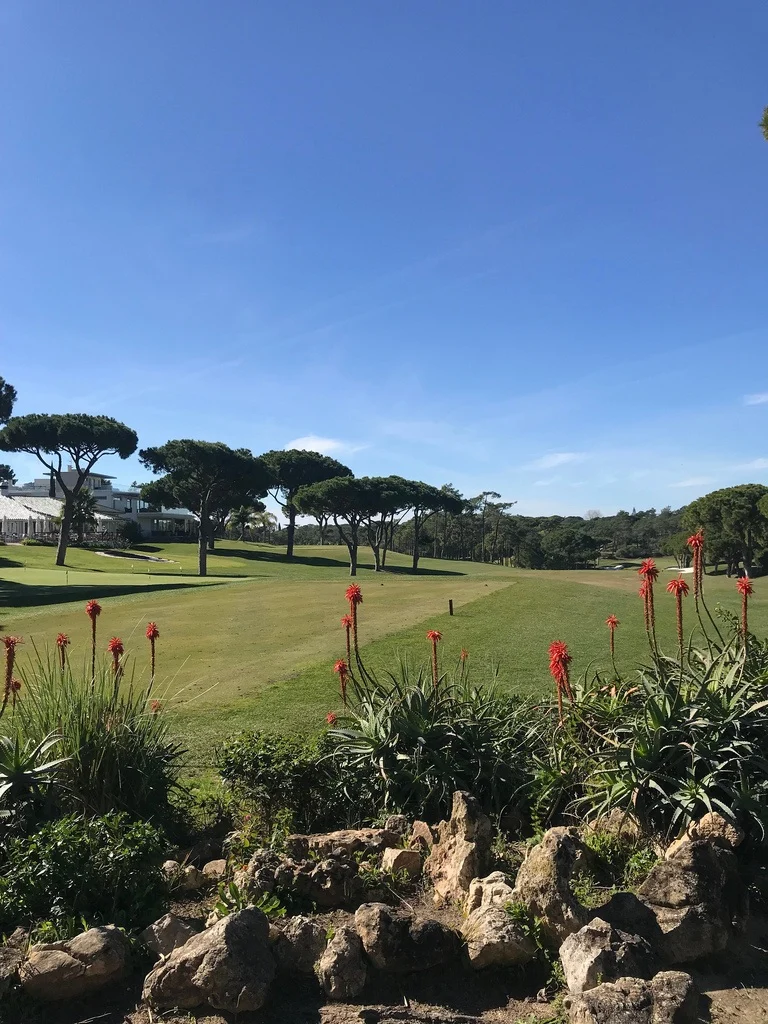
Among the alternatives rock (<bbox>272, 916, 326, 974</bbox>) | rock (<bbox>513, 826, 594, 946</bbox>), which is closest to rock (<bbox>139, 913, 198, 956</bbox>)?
rock (<bbox>272, 916, 326, 974</bbox>)

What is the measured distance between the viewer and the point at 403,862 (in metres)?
4.27

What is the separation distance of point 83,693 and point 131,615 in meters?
18.6

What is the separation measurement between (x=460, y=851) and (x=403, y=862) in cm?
38

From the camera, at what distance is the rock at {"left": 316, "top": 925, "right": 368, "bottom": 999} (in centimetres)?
333

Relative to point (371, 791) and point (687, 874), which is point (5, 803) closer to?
point (371, 791)

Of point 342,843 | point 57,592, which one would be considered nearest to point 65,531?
point 57,592

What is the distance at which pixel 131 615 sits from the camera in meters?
23.0

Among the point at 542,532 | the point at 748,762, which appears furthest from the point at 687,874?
the point at 542,532

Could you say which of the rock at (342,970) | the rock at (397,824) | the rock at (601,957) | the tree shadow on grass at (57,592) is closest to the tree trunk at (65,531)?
the tree shadow on grass at (57,592)

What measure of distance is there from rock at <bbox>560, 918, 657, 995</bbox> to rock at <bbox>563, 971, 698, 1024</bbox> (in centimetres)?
11

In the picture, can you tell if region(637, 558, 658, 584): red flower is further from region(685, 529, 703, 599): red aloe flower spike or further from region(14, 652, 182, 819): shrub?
region(14, 652, 182, 819): shrub

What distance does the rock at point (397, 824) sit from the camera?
480 cm

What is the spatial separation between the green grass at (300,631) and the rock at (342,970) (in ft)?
10.4

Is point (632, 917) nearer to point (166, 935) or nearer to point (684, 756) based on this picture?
point (684, 756)
